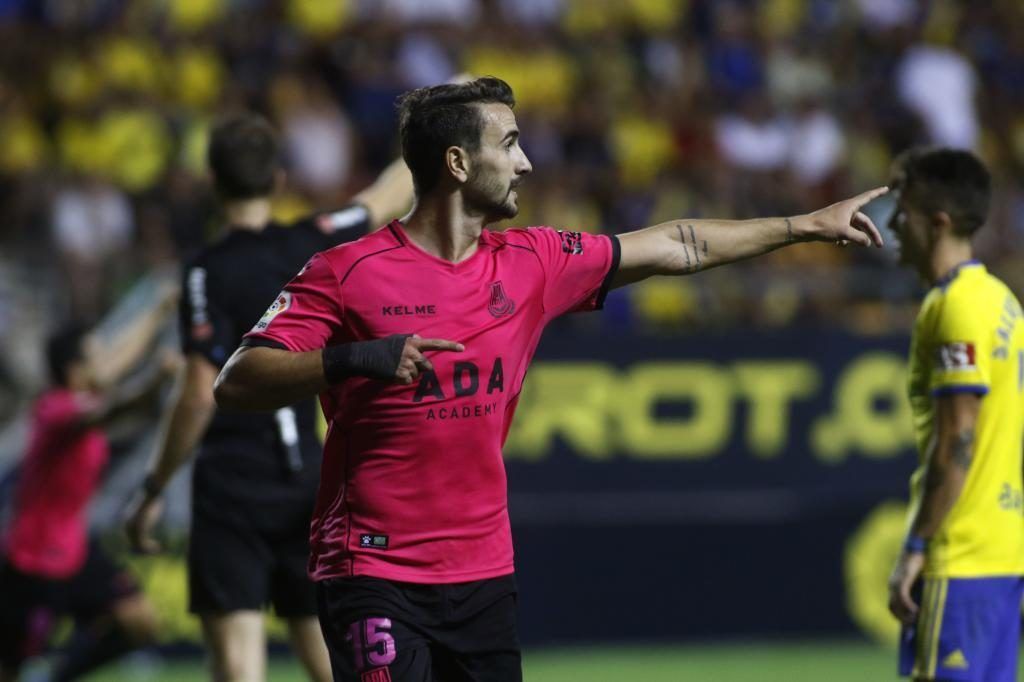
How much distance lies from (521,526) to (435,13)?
240 inches

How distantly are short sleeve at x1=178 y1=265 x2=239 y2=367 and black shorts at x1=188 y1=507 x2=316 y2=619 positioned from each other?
0.69 m

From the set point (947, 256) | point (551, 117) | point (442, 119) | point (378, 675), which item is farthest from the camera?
point (551, 117)

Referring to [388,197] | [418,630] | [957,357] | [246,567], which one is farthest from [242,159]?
[957,357]

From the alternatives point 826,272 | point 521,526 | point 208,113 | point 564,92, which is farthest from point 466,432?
point 564,92

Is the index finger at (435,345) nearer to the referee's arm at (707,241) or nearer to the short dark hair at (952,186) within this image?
the referee's arm at (707,241)

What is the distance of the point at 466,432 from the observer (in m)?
4.83

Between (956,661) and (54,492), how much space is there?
537cm

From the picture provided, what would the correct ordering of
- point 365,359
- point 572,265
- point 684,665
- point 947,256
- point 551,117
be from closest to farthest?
point 365,359 < point 572,265 < point 947,256 < point 684,665 < point 551,117

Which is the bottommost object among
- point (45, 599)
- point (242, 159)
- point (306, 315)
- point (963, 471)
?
point (45, 599)

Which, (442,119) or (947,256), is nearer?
(442,119)

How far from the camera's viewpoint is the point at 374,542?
15.8 feet

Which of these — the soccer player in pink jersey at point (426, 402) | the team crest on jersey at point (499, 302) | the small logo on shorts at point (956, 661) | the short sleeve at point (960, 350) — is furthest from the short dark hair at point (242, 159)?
the small logo on shorts at point (956, 661)

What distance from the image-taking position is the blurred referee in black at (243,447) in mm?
6648

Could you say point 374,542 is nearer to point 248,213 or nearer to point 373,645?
point 373,645
